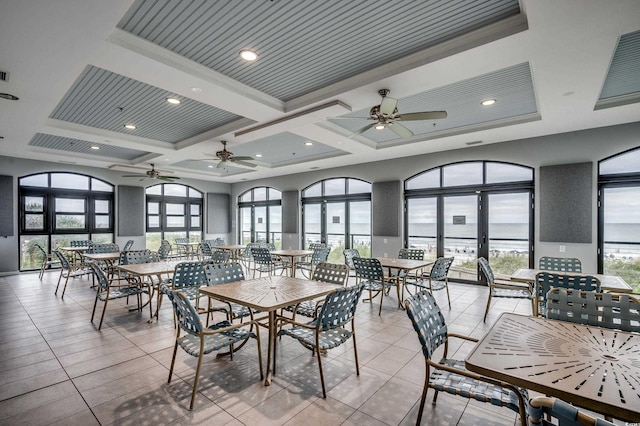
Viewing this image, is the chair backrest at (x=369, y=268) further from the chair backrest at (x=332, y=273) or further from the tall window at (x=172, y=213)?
the tall window at (x=172, y=213)

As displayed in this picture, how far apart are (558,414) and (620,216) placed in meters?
6.43

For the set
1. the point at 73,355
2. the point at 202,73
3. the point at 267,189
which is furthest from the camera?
the point at 267,189

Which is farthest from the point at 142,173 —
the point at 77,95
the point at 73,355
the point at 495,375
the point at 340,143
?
the point at 495,375

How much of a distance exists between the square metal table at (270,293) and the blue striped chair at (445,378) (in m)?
1.08

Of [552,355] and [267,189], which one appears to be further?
[267,189]

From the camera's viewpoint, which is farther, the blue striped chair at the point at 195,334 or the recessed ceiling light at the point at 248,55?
the recessed ceiling light at the point at 248,55

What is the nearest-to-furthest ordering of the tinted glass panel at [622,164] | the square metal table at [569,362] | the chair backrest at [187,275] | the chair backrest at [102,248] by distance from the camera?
1. the square metal table at [569,362]
2. the chair backrest at [187,275]
3. the tinted glass panel at [622,164]
4. the chair backrest at [102,248]

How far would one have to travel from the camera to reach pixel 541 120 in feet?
16.7

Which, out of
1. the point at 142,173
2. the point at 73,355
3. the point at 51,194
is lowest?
the point at 73,355

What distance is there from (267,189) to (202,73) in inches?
323

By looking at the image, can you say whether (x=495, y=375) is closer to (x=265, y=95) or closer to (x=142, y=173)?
(x=265, y=95)

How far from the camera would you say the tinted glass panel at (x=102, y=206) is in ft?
31.7

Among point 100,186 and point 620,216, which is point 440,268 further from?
point 100,186

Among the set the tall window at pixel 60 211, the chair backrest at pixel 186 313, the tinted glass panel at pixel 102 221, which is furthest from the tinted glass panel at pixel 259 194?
the chair backrest at pixel 186 313
